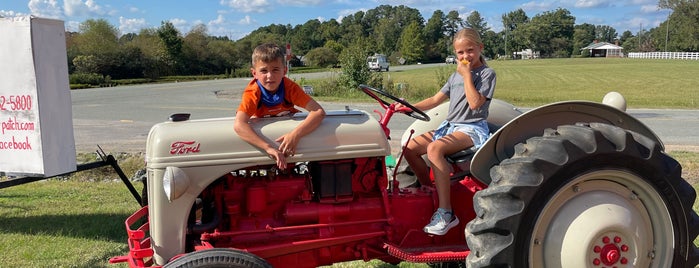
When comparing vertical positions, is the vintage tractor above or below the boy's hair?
below

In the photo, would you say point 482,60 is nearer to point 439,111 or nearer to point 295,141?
point 439,111

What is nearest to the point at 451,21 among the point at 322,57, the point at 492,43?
the point at 492,43

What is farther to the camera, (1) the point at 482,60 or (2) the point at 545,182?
(1) the point at 482,60

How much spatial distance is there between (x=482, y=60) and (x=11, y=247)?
13.7 feet

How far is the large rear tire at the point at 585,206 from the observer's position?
9.39 feet

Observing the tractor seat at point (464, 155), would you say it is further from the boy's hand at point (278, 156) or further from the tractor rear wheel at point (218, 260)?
the tractor rear wheel at point (218, 260)

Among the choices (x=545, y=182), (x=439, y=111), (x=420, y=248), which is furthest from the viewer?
Answer: (x=439, y=111)

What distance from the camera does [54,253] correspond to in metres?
4.55

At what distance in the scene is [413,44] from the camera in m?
101

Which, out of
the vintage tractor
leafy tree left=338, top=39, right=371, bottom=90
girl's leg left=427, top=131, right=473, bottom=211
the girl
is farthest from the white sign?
leafy tree left=338, top=39, right=371, bottom=90

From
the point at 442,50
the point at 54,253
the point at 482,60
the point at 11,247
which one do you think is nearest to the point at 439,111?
the point at 482,60

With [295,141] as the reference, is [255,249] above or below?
below

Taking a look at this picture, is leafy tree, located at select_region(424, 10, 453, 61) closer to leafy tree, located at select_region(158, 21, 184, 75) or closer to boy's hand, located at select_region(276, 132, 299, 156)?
leafy tree, located at select_region(158, 21, 184, 75)

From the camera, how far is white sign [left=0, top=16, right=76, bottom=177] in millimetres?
4477
